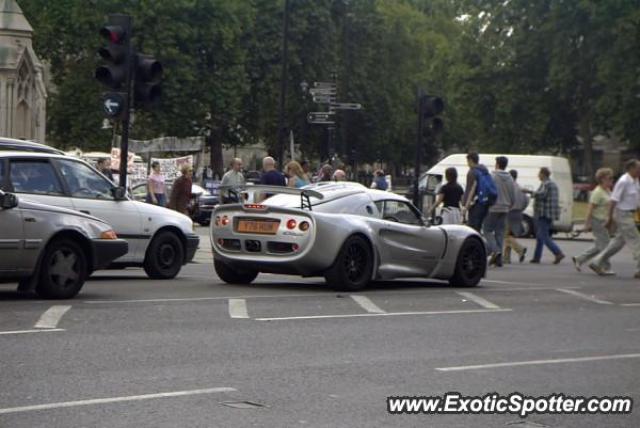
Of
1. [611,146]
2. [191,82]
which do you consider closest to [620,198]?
[191,82]

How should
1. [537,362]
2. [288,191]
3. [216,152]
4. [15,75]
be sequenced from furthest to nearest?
[216,152] < [15,75] < [288,191] < [537,362]

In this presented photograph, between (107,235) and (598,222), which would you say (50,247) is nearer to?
(107,235)

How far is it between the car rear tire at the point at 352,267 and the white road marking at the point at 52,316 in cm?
382

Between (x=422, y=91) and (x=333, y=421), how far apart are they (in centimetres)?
1833

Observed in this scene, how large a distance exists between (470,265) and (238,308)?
17.7ft

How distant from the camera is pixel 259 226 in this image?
1716 cm

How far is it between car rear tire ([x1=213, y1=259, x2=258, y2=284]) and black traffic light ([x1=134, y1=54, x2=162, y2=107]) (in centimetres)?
309

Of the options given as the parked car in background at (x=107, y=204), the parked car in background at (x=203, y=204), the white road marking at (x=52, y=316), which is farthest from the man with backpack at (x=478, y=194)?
the parked car in background at (x=203, y=204)

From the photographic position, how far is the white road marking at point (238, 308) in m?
13.8

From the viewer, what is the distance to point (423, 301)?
645 inches

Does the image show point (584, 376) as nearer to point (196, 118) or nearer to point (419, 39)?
point (196, 118)

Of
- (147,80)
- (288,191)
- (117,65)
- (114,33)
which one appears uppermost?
(114,33)

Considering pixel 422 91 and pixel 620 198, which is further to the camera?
pixel 422 91

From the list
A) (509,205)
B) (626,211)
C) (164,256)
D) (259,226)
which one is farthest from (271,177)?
(259,226)
